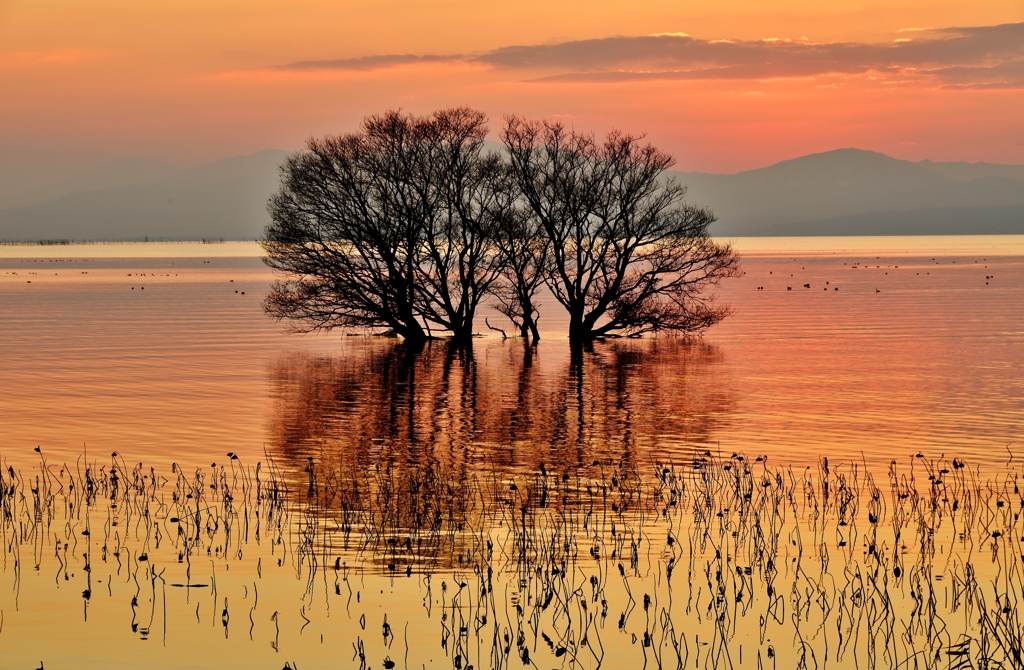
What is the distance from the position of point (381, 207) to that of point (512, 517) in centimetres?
4324

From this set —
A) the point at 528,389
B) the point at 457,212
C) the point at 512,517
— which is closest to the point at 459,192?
the point at 457,212

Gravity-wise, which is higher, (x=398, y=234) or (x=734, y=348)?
(x=398, y=234)

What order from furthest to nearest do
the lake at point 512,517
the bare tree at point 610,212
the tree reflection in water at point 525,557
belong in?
the bare tree at point 610,212
the lake at point 512,517
the tree reflection in water at point 525,557

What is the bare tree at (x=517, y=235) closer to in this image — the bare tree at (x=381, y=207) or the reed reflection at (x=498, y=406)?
the bare tree at (x=381, y=207)

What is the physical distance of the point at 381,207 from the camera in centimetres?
6184

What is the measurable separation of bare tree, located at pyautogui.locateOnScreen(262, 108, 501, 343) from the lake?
14464 millimetres

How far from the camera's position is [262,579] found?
55.5ft

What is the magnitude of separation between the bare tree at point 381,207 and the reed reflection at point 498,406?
459 centimetres

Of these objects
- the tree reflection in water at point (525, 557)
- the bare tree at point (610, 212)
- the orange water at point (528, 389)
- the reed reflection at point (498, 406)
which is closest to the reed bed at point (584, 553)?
the tree reflection in water at point (525, 557)

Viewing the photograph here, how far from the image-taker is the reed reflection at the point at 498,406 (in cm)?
2875

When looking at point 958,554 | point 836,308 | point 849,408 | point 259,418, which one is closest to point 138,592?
point 958,554

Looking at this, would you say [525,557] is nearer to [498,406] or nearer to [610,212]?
[498,406]

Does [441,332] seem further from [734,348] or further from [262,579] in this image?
[262,579]

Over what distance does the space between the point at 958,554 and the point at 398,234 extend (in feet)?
152
